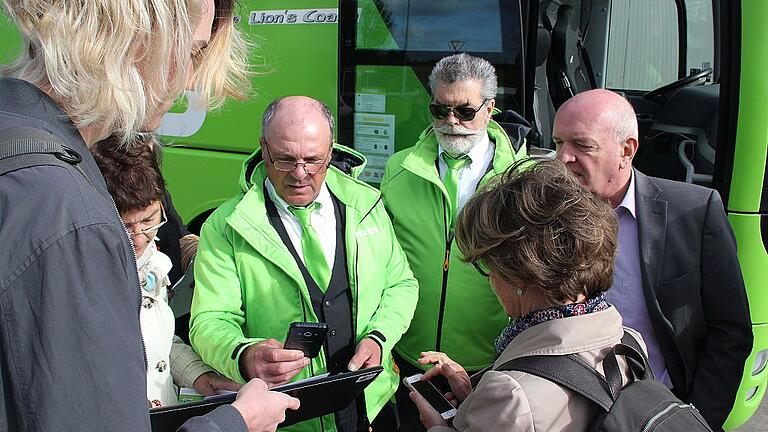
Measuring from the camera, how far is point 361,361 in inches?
82.9

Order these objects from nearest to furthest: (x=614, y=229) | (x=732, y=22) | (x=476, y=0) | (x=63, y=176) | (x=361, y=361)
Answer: (x=63, y=176)
(x=614, y=229)
(x=361, y=361)
(x=732, y=22)
(x=476, y=0)

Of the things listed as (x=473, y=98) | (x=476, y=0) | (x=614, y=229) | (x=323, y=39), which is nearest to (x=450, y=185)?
(x=473, y=98)

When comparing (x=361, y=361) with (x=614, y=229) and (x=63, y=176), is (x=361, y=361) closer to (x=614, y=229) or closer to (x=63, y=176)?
(x=614, y=229)

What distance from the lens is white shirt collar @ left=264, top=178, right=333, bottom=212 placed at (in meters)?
2.33

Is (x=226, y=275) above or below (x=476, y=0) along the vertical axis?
below

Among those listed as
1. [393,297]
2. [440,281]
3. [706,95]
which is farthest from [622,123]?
[706,95]

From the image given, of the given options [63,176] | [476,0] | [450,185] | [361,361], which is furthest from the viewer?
[476,0]

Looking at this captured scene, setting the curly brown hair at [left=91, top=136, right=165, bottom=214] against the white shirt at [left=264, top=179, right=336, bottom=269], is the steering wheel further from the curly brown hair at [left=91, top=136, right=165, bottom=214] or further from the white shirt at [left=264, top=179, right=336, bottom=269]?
the curly brown hair at [left=91, top=136, right=165, bottom=214]

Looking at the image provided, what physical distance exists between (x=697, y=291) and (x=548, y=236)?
3.45 ft

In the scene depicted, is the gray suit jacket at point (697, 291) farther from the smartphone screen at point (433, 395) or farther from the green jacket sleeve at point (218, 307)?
the green jacket sleeve at point (218, 307)

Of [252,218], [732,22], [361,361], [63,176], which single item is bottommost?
[361,361]

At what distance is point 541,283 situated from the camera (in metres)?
1.46

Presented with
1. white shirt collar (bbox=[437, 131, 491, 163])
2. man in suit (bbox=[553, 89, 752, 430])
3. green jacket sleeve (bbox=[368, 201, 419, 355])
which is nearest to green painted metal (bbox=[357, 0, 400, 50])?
white shirt collar (bbox=[437, 131, 491, 163])

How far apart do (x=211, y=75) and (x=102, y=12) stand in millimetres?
304
